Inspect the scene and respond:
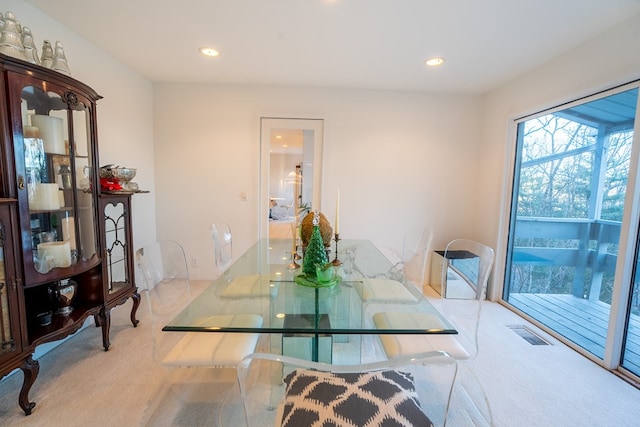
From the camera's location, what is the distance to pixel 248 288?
1848mm

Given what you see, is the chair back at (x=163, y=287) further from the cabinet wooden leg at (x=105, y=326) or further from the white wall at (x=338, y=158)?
the white wall at (x=338, y=158)

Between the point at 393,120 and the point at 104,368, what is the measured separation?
3576 mm

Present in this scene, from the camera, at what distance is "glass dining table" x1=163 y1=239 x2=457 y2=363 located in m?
1.33

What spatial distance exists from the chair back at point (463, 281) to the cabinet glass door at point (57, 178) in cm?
254

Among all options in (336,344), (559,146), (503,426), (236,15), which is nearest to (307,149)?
(236,15)

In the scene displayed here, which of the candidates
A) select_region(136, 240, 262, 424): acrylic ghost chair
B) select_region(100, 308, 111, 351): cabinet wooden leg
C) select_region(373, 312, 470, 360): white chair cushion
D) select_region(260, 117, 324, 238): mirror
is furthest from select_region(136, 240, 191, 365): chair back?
select_region(260, 117, 324, 238): mirror

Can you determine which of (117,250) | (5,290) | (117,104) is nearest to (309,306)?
(5,290)

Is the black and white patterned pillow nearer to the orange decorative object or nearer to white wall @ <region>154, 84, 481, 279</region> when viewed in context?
the orange decorative object

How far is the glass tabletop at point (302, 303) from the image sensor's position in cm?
133

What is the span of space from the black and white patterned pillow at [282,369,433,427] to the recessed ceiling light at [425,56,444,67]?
2.58 m

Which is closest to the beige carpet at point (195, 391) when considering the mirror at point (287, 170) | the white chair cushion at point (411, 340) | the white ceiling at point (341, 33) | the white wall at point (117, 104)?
the white chair cushion at point (411, 340)

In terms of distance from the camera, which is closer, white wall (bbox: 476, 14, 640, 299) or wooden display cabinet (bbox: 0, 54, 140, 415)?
wooden display cabinet (bbox: 0, 54, 140, 415)

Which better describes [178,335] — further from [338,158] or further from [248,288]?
[338,158]

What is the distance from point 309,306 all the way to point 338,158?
7.47 feet
